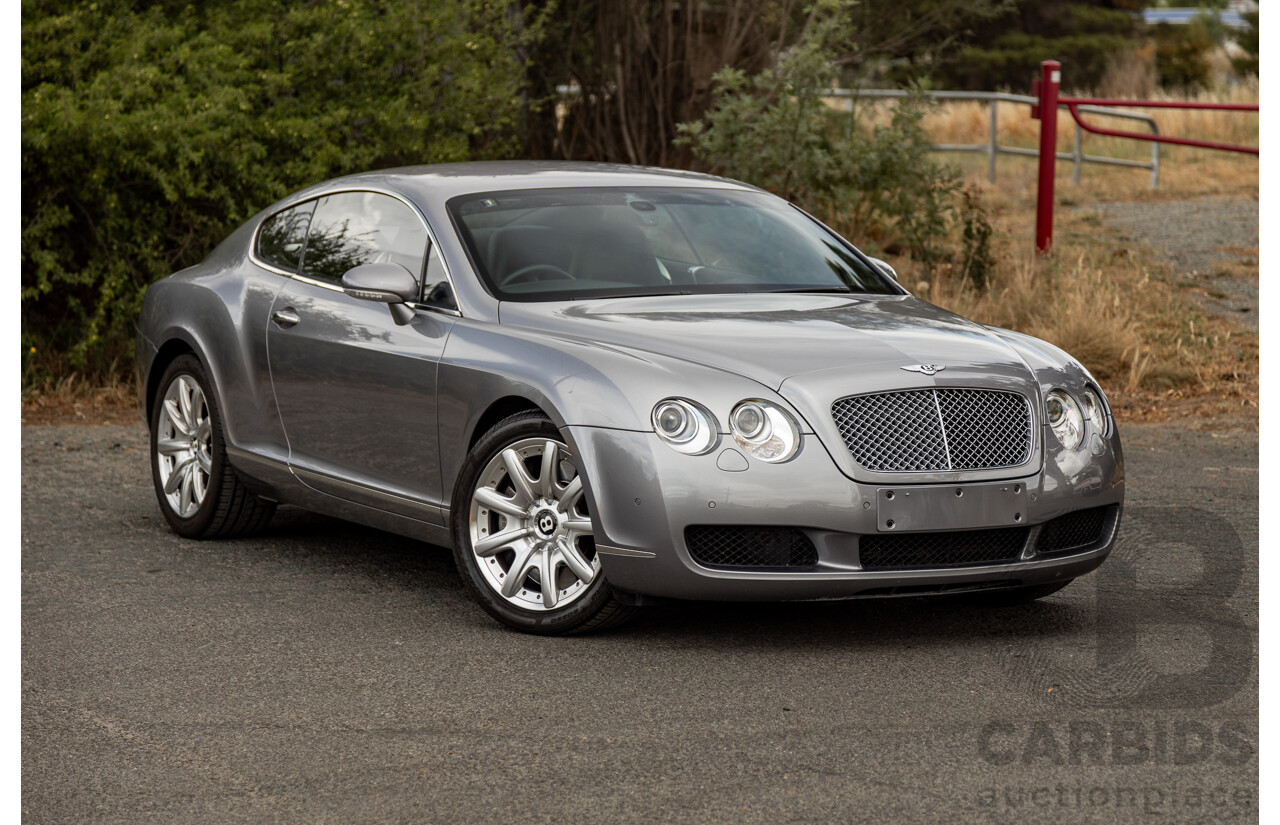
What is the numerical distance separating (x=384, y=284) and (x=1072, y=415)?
2.41 m

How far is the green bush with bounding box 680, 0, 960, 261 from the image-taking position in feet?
41.5

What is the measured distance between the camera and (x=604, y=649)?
534 centimetres

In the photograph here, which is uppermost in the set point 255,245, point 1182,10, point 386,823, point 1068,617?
point 255,245

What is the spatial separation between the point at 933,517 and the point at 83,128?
729cm

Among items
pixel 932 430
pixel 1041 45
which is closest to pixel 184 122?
pixel 932 430

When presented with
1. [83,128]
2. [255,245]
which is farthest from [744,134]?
[255,245]

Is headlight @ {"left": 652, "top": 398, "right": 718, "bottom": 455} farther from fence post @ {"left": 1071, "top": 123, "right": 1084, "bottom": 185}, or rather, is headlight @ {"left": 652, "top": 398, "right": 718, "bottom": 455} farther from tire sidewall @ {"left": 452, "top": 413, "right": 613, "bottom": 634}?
fence post @ {"left": 1071, "top": 123, "right": 1084, "bottom": 185}

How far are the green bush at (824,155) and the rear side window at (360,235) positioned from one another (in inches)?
234

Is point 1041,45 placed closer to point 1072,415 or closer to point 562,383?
point 1072,415

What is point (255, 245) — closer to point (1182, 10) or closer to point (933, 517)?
point (933, 517)

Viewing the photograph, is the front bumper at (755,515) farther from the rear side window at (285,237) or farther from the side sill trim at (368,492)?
the rear side window at (285,237)

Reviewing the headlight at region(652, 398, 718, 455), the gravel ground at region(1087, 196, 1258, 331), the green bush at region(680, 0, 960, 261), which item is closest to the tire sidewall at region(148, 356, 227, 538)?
the headlight at region(652, 398, 718, 455)

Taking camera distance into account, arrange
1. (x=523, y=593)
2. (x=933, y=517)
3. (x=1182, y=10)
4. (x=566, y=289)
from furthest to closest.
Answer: (x=1182, y=10)
(x=566, y=289)
(x=523, y=593)
(x=933, y=517)

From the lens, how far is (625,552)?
5156mm
